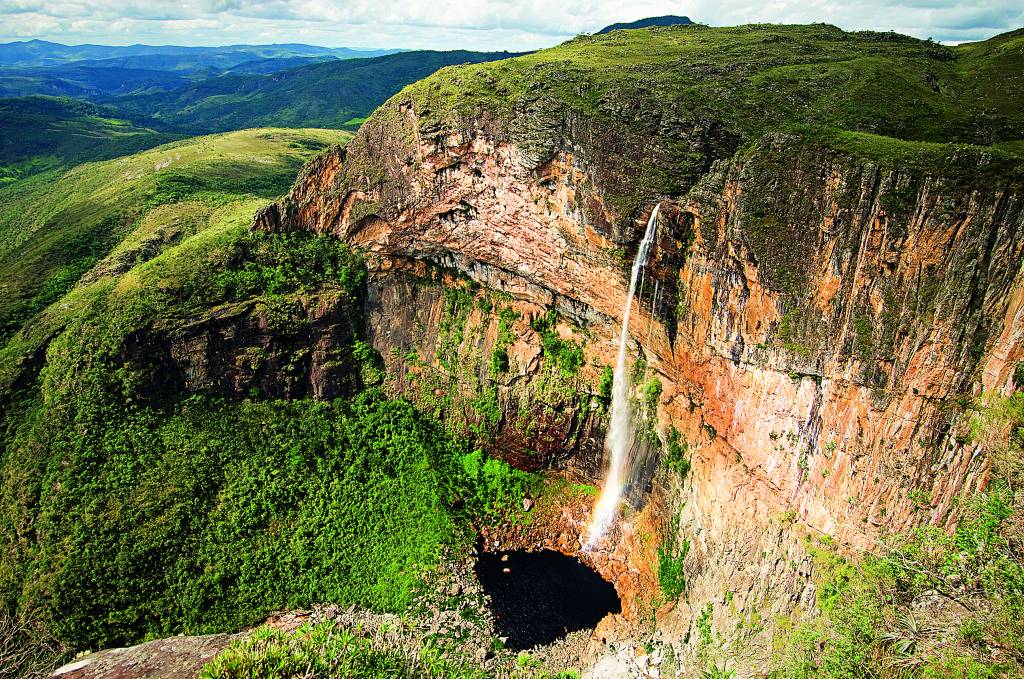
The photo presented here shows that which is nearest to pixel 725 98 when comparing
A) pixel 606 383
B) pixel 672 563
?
pixel 606 383

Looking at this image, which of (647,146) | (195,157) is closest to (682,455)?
(647,146)

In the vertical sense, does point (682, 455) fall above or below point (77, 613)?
above

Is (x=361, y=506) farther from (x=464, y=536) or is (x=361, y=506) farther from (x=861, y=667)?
(x=861, y=667)

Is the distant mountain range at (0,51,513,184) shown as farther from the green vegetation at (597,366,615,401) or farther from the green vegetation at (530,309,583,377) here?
the green vegetation at (597,366,615,401)

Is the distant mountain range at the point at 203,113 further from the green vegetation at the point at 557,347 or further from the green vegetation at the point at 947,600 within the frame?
the green vegetation at the point at 947,600

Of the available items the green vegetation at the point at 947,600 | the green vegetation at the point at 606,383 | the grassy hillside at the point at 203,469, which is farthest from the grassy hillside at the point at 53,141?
the green vegetation at the point at 947,600

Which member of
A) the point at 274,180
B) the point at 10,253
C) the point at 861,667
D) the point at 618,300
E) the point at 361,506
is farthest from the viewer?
the point at 274,180

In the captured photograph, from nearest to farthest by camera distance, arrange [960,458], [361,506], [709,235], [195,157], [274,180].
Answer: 1. [960,458]
2. [709,235]
3. [361,506]
4. [274,180]
5. [195,157]
